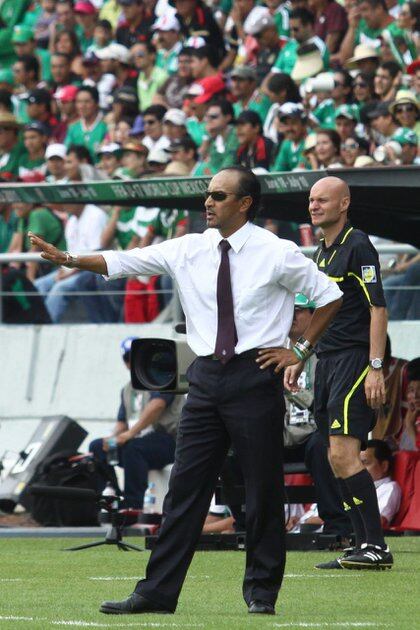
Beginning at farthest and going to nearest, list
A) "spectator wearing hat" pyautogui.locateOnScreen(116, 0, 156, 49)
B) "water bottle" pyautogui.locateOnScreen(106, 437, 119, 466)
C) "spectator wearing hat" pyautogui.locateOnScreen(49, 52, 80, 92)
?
"spectator wearing hat" pyautogui.locateOnScreen(49, 52, 80, 92), "spectator wearing hat" pyautogui.locateOnScreen(116, 0, 156, 49), "water bottle" pyautogui.locateOnScreen(106, 437, 119, 466)

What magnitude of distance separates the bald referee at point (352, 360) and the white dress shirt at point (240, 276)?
2.21 meters

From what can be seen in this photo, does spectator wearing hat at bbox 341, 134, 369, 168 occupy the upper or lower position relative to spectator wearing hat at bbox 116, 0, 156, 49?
lower

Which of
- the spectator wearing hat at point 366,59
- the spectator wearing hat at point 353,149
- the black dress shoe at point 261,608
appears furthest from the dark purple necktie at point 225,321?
the spectator wearing hat at point 366,59

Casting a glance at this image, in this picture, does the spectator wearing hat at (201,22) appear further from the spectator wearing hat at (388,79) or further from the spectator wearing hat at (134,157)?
the spectator wearing hat at (388,79)

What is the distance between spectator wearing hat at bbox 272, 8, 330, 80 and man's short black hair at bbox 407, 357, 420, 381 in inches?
234

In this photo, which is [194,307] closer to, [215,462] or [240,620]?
[215,462]

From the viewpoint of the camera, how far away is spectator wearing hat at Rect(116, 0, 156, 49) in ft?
68.9

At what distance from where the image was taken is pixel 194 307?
6824 mm

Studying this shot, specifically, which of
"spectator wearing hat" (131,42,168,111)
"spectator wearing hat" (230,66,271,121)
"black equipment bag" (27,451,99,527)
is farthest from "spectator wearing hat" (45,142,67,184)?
"black equipment bag" (27,451,99,527)

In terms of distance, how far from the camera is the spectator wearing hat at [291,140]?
15508 mm

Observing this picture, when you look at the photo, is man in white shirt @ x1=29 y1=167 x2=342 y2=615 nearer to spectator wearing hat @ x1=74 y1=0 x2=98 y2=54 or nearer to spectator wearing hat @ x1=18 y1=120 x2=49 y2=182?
spectator wearing hat @ x1=18 y1=120 x2=49 y2=182

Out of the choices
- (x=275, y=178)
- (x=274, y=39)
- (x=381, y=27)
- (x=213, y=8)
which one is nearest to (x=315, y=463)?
(x=275, y=178)

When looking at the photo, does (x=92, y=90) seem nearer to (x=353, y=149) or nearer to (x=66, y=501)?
(x=353, y=149)

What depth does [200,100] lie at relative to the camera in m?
17.8
